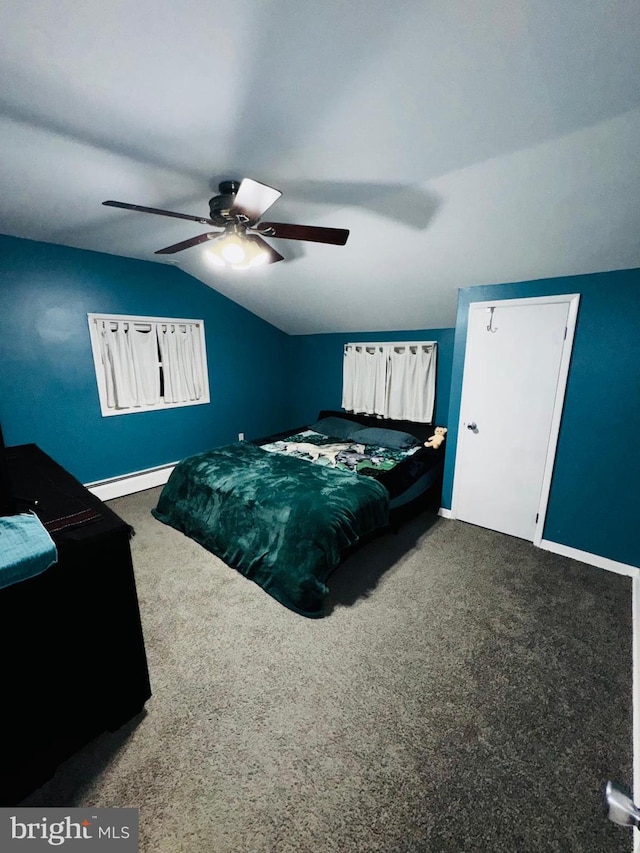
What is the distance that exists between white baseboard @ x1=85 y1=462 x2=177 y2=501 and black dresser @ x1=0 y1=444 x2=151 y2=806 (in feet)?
8.04

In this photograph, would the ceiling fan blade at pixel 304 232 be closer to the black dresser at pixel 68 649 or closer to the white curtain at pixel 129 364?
the black dresser at pixel 68 649

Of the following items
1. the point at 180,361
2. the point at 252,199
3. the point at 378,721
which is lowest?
the point at 378,721

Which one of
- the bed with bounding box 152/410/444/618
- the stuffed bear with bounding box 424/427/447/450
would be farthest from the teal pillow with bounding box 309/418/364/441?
the stuffed bear with bounding box 424/427/447/450

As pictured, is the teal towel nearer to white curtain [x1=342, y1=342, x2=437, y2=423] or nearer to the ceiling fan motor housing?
the ceiling fan motor housing

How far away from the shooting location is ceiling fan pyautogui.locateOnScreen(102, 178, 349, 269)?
5.41 feet

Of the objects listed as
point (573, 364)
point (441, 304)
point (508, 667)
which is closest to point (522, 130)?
point (573, 364)

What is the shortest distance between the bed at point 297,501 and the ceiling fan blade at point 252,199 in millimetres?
1773

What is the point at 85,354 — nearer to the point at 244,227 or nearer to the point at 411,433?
the point at 244,227

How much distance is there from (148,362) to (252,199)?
2848mm

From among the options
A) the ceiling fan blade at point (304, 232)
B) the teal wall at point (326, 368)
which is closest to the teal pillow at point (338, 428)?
the teal wall at point (326, 368)

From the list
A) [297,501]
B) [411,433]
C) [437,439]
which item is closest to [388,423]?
[411,433]

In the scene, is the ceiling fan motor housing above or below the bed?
above

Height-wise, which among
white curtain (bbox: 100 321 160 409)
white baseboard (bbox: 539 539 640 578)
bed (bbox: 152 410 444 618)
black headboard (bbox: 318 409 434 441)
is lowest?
white baseboard (bbox: 539 539 640 578)

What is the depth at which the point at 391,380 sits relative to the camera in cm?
427
